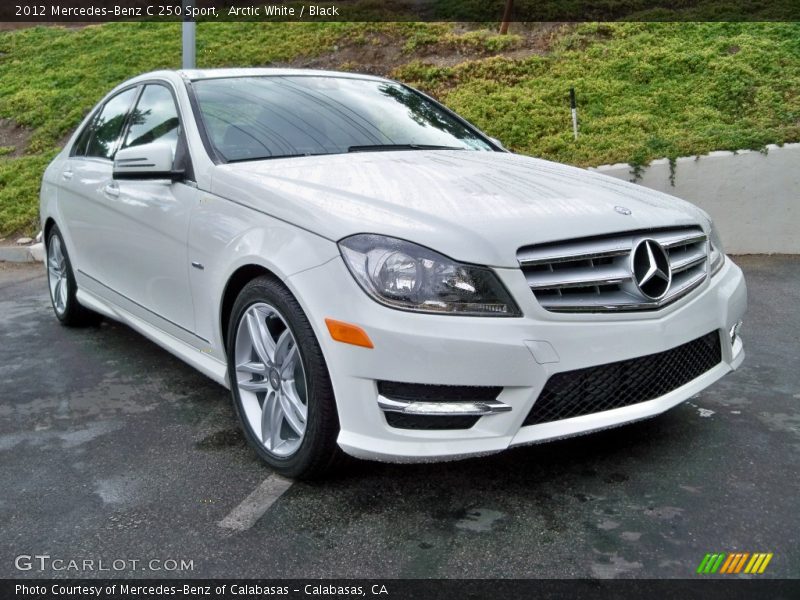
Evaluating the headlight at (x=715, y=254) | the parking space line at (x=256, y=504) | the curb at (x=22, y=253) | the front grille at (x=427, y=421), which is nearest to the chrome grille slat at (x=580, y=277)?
the front grille at (x=427, y=421)

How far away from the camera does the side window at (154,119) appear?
13.8 feet

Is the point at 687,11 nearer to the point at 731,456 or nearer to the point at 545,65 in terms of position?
the point at 545,65

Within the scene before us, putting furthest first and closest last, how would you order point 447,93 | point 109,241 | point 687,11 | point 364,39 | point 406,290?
point 364,39, point 687,11, point 447,93, point 109,241, point 406,290

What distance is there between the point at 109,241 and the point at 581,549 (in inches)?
122

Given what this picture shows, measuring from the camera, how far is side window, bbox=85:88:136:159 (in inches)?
196

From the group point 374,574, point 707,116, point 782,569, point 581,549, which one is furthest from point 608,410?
point 707,116

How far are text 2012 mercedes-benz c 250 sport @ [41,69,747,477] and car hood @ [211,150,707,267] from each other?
1 cm

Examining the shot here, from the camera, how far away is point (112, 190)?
454 cm

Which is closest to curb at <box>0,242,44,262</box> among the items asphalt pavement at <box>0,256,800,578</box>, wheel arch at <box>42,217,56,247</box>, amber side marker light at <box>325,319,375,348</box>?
wheel arch at <box>42,217,56,247</box>

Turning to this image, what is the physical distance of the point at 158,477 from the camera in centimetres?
336

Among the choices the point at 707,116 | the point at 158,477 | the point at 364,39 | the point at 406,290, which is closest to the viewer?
the point at 406,290

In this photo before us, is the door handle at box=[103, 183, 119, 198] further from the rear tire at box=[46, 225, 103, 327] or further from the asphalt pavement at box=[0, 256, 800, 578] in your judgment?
the asphalt pavement at box=[0, 256, 800, 578]

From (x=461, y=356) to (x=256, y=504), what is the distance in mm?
990

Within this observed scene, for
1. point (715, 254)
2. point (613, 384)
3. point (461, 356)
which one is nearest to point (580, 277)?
point (613, 384)
